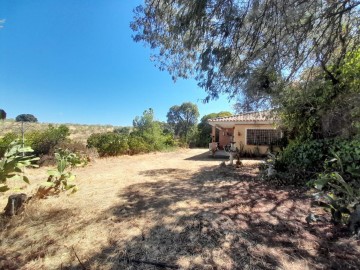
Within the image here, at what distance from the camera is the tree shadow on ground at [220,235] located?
116 inches

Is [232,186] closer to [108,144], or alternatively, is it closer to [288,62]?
[288,62]

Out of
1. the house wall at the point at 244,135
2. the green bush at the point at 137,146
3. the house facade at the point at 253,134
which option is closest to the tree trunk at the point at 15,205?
the green bush at the point at 137,146

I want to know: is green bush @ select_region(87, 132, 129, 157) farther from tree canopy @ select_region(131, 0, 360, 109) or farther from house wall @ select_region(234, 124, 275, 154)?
tree canopy @ select_region(131, 0, 360, 109)

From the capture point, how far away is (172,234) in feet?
11.8

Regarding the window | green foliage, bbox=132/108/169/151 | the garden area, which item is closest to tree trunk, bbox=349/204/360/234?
the garden area

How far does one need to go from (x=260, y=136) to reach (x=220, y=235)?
13.1 metres

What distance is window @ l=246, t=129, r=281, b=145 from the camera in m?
15.2

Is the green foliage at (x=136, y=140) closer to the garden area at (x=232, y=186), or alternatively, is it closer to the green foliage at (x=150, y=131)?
the green foliage at (x=150, y=131)

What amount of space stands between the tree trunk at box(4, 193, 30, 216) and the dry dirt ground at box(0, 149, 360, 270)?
0.52 feet

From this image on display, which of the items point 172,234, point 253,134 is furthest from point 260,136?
point 172,234

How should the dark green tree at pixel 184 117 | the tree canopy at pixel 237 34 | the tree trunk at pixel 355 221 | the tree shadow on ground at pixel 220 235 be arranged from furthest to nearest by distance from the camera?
the dark green tree at pixel 184 117 → the tree canopy at pixel 237 34 → the tree trunk at pixel 355 221 → the tree shadow on ground at pixel 220 235

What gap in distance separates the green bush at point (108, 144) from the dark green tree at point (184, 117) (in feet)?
82.3

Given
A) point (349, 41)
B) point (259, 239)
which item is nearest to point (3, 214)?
point (259, 239)

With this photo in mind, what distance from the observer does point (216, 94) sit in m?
5.25
